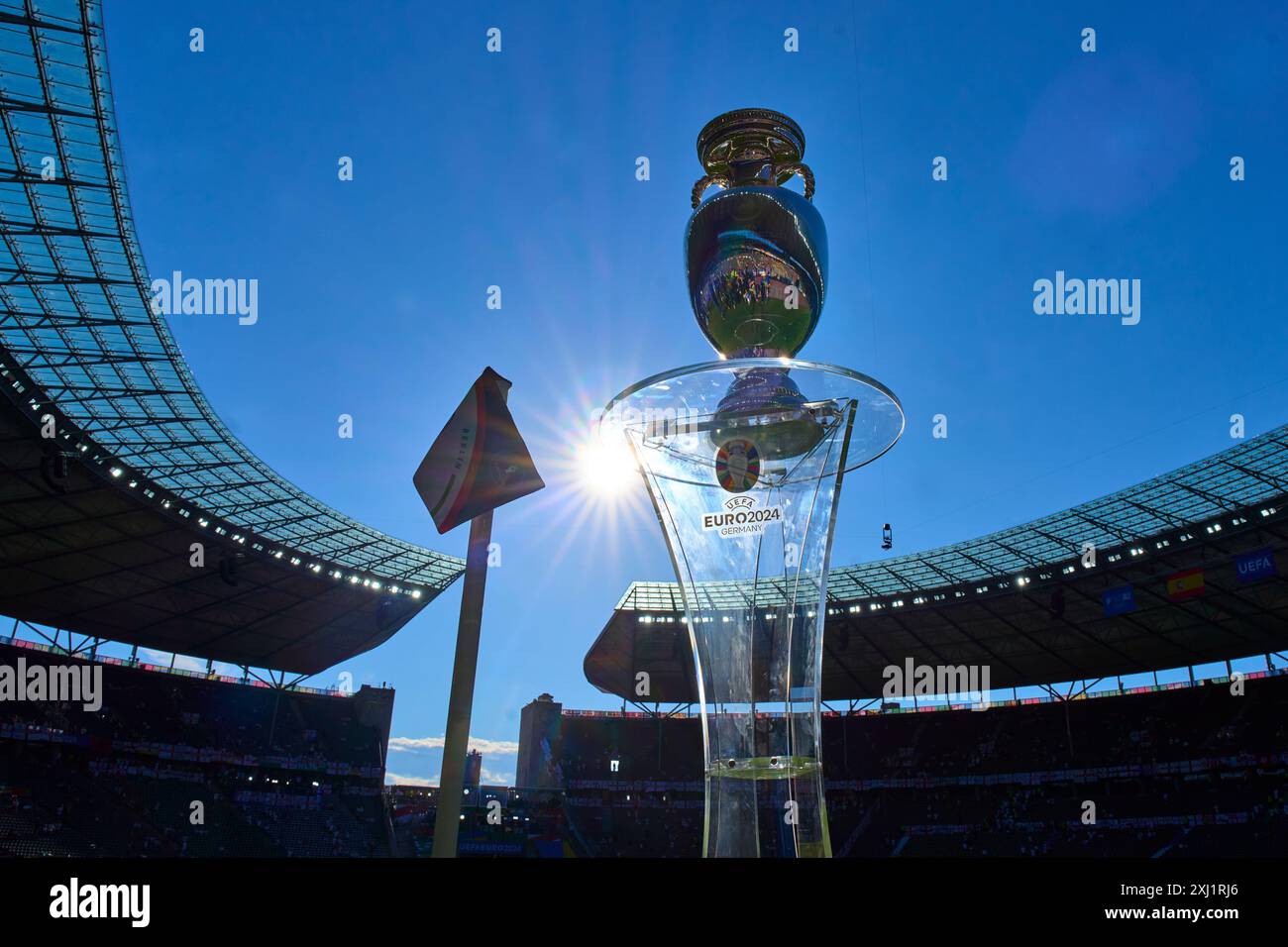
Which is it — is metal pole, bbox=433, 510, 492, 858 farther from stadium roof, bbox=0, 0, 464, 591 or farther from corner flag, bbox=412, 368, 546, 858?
stadium roof, bbox=0, 0, 464, 591

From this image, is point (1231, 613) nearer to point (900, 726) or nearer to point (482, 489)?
point (900, 726)

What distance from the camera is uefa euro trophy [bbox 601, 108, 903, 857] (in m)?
3.95

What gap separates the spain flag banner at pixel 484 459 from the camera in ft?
15.5

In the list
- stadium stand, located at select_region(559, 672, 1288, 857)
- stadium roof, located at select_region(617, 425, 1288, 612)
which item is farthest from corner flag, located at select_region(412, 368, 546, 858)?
stadium stand, located at select_region(559, 672, 1288, 857)

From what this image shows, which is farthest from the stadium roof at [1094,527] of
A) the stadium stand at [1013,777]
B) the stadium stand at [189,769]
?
the stadium stand at [189,769]

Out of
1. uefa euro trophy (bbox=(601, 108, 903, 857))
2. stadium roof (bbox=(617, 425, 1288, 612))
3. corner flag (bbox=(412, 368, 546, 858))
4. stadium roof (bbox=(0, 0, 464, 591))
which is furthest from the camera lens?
stadium roof (bbox=(617, 425, 1288, 612))

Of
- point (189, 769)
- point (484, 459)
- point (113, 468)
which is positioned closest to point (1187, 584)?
point (484, 459)

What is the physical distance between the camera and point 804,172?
16.9ft

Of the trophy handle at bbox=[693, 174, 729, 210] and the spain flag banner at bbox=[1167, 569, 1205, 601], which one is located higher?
the trophy handle at bbox=[693, 174, 729, 210]

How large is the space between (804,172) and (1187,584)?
29742 mm

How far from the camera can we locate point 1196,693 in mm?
38188

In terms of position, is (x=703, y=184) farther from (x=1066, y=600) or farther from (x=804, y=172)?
(x=1066, y=600)

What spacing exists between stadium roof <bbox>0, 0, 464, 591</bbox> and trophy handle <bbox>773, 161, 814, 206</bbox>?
14.3 metres
